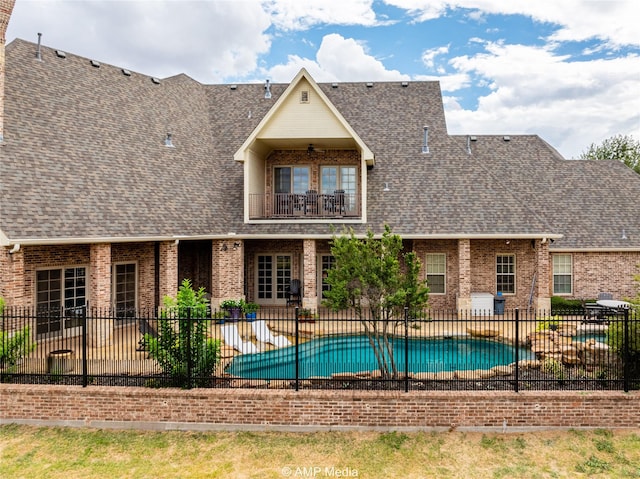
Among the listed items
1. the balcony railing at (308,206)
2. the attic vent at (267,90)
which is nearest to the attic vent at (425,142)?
the balcony railing at (308,206)

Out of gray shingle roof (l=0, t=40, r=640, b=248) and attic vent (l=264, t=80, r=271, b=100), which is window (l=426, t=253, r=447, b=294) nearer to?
gray shingle roof (l=0, t=40, r=640, b=248)

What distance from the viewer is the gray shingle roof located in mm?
13320

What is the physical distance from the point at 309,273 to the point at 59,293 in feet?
29.2

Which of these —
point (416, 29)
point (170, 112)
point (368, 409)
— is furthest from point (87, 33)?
point (368, 409)

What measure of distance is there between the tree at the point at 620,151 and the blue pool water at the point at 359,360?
44.0 meters

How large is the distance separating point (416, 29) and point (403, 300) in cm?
1504

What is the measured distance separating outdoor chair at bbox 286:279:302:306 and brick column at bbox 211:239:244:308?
2069mm

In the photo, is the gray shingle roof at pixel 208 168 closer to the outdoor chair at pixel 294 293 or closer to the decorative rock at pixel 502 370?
the outdoor chair at pixel 294 293

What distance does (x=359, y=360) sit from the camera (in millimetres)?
11477

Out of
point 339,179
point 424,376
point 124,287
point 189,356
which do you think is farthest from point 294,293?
point 189,356

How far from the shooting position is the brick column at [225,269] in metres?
16.8

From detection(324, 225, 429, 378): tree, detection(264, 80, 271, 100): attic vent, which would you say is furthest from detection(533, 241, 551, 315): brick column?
detection(264, 80, 271, 100): attic vent

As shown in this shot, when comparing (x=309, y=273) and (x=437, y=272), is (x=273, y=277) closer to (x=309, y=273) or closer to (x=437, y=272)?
(x=309, y=273)

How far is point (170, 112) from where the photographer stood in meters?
19.3
